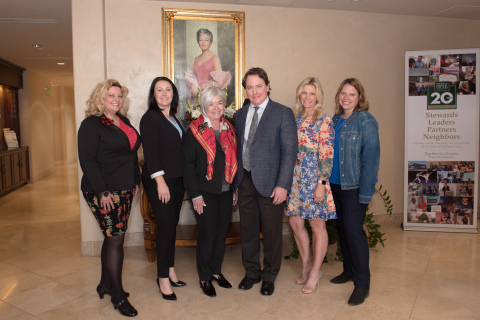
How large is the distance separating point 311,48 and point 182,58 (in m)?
1.61

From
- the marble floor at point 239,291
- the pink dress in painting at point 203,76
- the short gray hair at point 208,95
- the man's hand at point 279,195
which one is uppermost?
the pink dress in painting at point 203,76

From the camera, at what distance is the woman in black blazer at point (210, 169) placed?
2871 mm

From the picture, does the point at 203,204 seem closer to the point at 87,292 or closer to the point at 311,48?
the point at 87,292

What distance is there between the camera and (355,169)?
286cm

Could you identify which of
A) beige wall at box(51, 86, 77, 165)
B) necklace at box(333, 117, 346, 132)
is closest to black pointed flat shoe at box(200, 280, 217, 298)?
necklace at box(333, 117, 346, 132)

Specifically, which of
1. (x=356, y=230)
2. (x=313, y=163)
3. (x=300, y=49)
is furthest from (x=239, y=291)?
(x=300, y=49)

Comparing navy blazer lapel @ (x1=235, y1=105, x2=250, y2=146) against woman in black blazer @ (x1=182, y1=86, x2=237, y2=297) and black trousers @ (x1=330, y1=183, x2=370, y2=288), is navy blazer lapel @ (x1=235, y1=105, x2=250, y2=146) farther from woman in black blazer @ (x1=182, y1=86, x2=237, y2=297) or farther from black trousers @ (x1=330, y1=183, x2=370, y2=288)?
black trousers @ (x1=330, y1=183, x2=370, y2=288)

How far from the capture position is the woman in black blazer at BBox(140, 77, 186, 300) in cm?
281

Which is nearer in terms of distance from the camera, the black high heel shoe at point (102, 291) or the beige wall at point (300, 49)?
the black high heel shoe at point (102, 291)

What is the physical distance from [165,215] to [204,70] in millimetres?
2137

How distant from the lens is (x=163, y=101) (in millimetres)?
2902

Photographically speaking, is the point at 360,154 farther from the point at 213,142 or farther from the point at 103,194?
the point at 103,194

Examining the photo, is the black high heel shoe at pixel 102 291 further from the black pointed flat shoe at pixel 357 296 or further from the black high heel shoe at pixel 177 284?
the black pointed flat shoe at pixel 357 296

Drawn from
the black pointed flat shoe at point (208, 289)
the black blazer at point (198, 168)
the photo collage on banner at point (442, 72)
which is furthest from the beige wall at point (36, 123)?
the photo collage on banner at point (442, 72)
